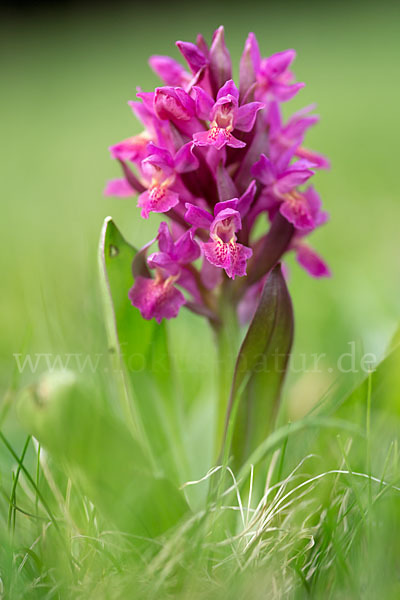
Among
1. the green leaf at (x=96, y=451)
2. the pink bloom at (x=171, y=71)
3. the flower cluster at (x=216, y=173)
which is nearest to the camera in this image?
the green leaf at (x=96, y=451)

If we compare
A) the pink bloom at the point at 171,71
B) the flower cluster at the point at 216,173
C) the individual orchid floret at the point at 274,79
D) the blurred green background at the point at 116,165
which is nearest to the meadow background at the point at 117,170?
the blurred green background at the point at 116,165

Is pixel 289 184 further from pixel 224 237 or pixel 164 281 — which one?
pixel 164 281

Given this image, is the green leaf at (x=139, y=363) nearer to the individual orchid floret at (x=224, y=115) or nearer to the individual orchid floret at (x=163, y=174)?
the individual orchid floret at (x=163, y=174)

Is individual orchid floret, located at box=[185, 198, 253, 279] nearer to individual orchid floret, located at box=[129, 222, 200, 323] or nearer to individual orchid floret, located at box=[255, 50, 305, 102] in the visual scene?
individual orchid floret, located at box=[129, 222, 200, 323]

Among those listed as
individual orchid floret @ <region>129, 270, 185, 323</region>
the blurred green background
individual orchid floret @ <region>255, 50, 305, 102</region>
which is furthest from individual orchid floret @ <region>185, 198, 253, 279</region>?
the blurred green background

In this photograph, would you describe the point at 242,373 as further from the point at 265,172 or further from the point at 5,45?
the point at 5,45

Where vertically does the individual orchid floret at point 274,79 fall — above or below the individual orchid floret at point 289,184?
above

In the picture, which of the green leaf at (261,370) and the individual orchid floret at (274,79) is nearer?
the green leaf at (261,370)
